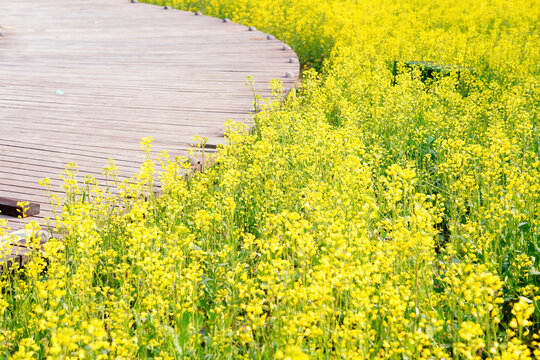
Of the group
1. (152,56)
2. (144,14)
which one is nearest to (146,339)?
(152,56)

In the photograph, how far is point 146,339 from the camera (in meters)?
2.71

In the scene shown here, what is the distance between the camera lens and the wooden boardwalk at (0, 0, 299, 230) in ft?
17.3

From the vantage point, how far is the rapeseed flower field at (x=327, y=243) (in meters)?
2.46

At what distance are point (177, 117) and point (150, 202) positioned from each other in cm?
265

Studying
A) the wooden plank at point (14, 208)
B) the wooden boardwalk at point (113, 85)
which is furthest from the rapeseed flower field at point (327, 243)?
the wooden boardwalk at point (113, 85)

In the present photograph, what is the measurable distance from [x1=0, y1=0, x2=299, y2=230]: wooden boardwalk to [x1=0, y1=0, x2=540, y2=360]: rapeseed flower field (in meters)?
0.54

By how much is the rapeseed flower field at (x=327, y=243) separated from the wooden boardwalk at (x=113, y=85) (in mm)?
543

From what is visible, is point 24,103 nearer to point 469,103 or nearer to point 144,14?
point 469,103

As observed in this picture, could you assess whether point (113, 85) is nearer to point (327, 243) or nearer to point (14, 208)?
point (14, 208)

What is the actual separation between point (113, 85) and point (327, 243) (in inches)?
229

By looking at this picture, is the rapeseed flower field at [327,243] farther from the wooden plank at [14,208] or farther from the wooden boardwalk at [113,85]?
the wooden boardwalk at [113,85]

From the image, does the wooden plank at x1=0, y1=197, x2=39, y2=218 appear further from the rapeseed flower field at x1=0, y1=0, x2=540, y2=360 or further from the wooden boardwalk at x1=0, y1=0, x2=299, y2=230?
the rapeseed flower field at x1=0, y1=0, x2=540, y2=360

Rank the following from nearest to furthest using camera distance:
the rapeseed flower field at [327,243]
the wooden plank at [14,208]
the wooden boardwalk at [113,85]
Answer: the rapeseed flower field at [327,243] → the wooden plank at [14,208] → the wooden boardwalk at [113,85]

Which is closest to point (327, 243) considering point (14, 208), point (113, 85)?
point (14, 208)
